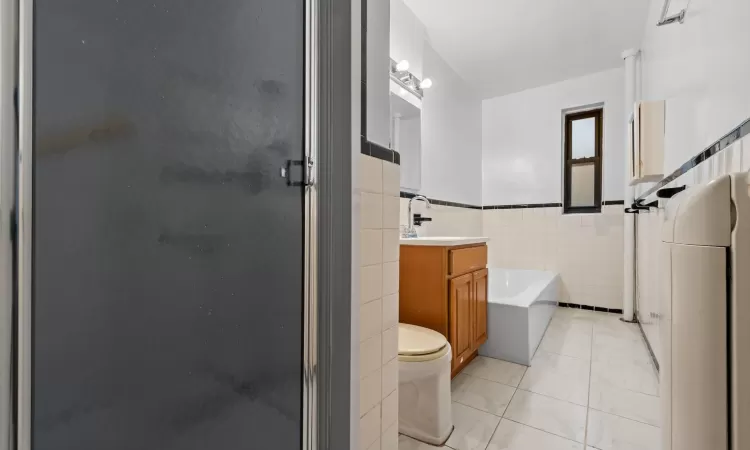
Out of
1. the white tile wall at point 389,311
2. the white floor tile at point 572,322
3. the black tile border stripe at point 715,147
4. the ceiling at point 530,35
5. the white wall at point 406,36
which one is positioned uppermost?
the ceiling at point 530,35

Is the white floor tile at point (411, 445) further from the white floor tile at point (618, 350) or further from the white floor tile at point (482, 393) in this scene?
the white floor tile at point (618, 350)

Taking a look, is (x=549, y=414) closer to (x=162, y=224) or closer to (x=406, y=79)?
(x=162, y=224)

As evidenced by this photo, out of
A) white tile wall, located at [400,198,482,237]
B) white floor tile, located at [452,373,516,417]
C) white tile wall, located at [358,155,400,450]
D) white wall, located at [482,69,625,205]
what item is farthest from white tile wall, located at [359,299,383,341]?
white wall, located at [482,69,625,205]

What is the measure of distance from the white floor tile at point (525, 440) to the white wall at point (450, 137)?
5.65 ft

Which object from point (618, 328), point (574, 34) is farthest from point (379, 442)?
point (574, 34)

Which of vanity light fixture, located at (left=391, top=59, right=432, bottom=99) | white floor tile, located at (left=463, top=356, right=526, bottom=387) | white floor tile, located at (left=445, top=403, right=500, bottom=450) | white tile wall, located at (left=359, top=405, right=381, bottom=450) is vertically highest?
vanity light fixture, located at (left=391, top=59, right=432, bottom=99)

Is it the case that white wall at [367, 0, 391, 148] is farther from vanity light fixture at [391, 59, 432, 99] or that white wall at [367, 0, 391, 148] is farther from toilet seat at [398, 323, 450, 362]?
vanity light fixture at [391, 59, 432, 99]

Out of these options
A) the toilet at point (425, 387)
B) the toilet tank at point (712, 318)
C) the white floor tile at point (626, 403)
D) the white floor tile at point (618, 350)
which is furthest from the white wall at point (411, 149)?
the toilet tank at point (712, 318)

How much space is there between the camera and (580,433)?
1453 millimetres

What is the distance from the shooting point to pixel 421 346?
139 centimetres

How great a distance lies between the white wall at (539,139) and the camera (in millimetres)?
3283

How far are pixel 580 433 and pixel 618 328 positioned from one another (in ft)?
6.12

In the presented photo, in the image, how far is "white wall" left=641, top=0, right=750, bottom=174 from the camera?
3.28 feet

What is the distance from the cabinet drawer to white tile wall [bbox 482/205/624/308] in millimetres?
1716
